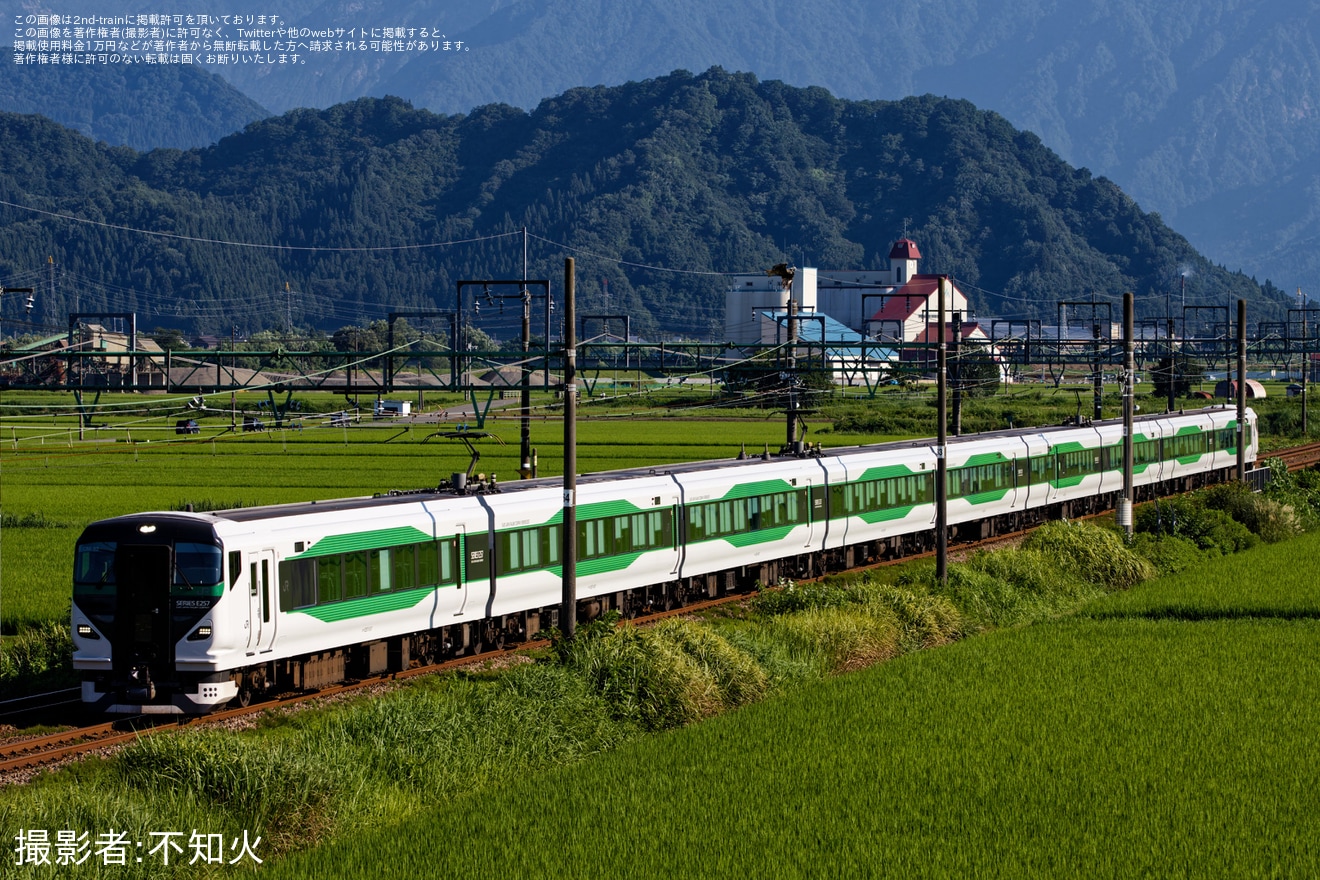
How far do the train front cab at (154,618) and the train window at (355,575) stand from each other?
2.65m

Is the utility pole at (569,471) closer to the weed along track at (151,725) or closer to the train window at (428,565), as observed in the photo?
the train window at (428,565)

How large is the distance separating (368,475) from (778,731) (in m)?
43.2

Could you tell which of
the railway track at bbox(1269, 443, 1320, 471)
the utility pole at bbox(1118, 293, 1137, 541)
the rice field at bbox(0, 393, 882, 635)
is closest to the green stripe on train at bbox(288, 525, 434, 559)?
the rice field at bbox(0, 393, 882, 635)

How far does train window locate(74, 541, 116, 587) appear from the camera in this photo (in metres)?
21.6

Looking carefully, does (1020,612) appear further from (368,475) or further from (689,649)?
(368,475)

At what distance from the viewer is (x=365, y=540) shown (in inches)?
952

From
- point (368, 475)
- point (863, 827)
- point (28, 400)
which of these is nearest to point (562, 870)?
point (863, 827)

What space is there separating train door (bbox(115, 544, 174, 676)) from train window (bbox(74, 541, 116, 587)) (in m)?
0.29

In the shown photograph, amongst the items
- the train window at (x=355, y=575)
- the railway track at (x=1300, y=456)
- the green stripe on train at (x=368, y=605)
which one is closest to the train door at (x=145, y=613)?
the green stripe on train at (x=368, y=605)

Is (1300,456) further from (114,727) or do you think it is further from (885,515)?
(114,727)

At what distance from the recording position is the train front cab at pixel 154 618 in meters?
21.2

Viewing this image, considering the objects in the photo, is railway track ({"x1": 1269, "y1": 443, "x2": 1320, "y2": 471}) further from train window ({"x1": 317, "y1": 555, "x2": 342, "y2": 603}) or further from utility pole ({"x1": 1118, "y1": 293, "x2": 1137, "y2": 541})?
train window ({"x1": 317, "y1": 555, "x2": 342, "y2": 603})

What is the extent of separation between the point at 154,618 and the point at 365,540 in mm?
3717

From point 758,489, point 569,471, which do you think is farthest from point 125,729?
point 758,489
